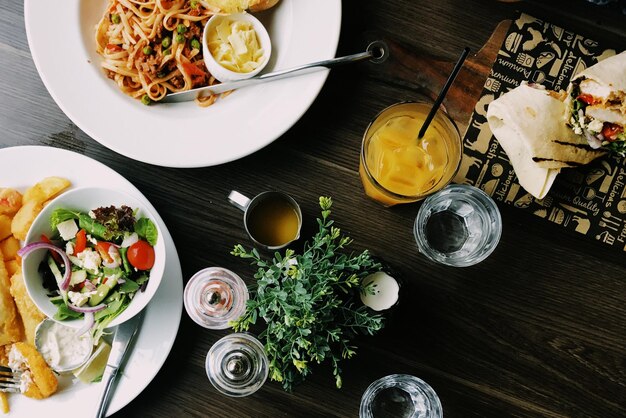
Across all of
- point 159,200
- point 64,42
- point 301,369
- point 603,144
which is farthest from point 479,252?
point 64,42

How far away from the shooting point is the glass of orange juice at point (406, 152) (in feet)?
4.97

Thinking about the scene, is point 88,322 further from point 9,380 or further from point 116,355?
Result: point 9,380

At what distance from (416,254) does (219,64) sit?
77 cm

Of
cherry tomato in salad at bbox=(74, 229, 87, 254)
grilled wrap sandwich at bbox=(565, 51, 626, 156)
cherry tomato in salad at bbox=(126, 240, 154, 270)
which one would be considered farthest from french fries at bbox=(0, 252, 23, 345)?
grilled wrap sandwich at bbox=(565, 51, 626, 156)

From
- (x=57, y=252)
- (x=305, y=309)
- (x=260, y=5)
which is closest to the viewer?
(x=305, y=309)

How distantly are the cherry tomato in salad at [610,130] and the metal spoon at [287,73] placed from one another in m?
0.64

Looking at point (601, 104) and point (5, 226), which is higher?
point (601, 104)

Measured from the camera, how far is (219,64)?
154cm

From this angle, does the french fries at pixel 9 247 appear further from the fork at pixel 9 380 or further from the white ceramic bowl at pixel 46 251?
the fork at pixel 9 380

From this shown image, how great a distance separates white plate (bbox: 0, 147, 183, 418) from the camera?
1.51m

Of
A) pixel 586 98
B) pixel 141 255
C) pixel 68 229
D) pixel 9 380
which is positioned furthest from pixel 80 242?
pixel 586 98

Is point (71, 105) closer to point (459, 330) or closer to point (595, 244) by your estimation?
point (459, 330)

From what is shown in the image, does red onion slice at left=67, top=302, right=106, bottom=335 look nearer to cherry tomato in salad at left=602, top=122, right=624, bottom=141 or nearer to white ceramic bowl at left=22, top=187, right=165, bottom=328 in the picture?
white ceramic bowl at left=22, top=187, right=165, bottom=328

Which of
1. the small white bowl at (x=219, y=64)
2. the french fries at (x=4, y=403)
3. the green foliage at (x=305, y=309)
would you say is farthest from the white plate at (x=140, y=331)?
the small white bowl at (x=219, y=64)
